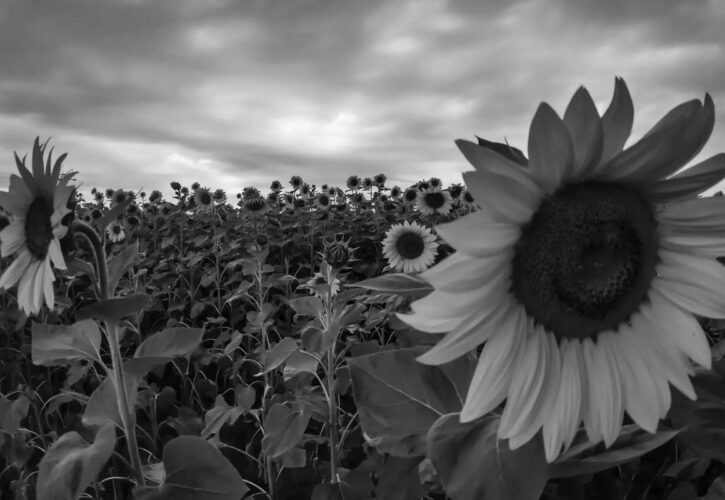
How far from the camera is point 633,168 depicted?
1.97 ft

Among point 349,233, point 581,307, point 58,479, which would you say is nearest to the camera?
point 581,307

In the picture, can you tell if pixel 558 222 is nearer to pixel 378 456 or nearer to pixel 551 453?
pixel 551 453

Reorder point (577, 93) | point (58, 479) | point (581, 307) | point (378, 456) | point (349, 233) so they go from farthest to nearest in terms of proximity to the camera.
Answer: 1. point (349, 233)
2. point (378, 456)
3. point (58, 479)
4. point (581, 307)
5. point (577, 93)

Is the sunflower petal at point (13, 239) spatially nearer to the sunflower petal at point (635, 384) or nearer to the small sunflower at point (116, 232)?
the sunflower petal at point (635, 384)

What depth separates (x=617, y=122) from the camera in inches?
22.5

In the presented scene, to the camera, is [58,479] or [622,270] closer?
[622,270]

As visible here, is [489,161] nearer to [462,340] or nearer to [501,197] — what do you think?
[501,197]

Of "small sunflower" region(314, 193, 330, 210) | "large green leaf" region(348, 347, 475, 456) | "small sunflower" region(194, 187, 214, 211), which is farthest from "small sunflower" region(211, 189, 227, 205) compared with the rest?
"large green leaf" region(348, 347, 475, 456)

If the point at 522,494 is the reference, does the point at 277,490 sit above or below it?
below

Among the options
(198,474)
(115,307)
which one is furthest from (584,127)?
(198,474)

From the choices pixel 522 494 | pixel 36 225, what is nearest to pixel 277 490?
pixel 36 225

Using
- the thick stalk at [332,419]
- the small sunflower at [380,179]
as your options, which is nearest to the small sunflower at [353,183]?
the small sunflower at [380,179]

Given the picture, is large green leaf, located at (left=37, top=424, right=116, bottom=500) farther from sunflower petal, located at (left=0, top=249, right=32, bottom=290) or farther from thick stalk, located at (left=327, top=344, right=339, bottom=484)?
thick stalk, located at (left=327, top=344, right=339, bottom=484)

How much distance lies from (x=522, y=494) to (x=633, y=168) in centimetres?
35
